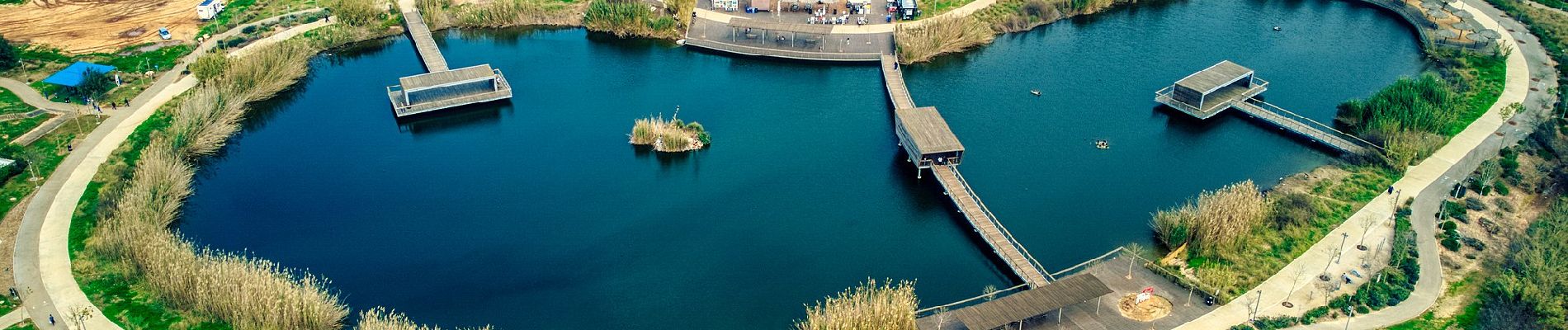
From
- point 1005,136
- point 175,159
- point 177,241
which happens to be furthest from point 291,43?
point 1005,136

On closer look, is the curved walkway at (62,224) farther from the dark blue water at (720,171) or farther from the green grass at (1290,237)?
the green grass at (1290,237)

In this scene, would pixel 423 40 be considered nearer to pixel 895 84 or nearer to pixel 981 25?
pixel 895 84

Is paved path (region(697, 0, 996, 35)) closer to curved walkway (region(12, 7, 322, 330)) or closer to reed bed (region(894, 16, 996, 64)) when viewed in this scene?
reed bed (region(894, 16, 996, 64))

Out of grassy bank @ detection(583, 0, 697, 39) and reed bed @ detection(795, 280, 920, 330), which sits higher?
grassy bank @ detection(583, 0, 697, 39)

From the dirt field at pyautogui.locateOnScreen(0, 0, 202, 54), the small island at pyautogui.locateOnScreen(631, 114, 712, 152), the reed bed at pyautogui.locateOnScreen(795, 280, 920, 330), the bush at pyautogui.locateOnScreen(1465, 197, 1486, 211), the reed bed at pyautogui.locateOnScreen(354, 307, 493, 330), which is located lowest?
the reed bed at pyautogui.locateOnScreen(354, 307, 493, 330)

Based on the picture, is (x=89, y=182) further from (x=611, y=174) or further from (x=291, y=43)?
(x=611, y=174)

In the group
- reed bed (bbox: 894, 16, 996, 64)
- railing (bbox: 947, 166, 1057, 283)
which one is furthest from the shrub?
railing (bbox: 947, 166, 1057, 283)

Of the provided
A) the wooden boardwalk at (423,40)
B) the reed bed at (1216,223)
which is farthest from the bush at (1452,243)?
the wooden boardwalk at (423,40)
